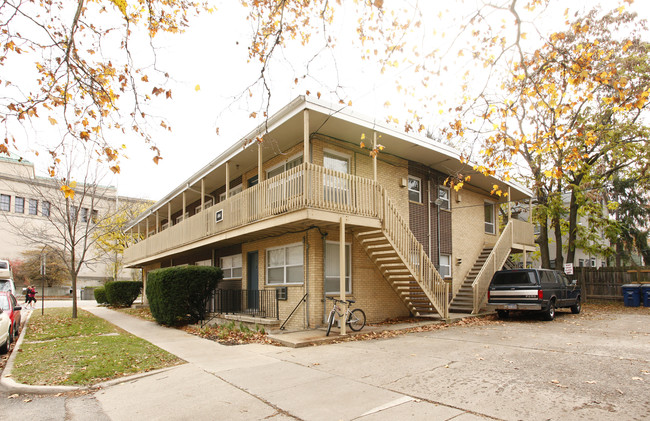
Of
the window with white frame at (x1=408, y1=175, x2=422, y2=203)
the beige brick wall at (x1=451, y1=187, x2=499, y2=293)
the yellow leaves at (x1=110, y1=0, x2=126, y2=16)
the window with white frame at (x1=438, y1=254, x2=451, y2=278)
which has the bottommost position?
the window with white frame at (x1=438, y1=254, x2=451, y2=278)

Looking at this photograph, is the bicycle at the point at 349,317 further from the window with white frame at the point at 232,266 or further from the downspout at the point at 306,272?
the window with white frame at the point at 232,266

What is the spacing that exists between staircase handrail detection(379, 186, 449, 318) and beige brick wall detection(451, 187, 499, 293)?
14.3ft

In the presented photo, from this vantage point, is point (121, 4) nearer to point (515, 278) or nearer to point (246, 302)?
point (246, 302)

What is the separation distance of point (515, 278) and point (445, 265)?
150 inches

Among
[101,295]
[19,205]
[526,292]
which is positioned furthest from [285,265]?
[19,205]

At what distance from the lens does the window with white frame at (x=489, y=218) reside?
2234cm

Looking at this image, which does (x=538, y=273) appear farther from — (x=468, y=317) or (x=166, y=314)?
(x=166, y=314)

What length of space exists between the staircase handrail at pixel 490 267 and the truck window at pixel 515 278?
125cm

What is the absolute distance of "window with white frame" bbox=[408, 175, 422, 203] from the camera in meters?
17.2

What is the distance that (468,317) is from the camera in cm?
1552

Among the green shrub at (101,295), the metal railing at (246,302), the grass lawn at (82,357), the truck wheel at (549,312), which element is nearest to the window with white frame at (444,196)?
the truck wheel at (549,312)

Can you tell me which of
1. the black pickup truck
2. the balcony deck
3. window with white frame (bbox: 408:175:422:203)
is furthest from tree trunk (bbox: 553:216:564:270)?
the balcony deck

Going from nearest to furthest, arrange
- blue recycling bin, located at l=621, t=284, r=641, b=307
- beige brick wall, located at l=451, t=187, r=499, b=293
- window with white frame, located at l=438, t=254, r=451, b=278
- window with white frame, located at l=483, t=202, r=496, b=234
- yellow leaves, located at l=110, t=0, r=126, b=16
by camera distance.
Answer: yellow leaves, located at l=110, t=0, r=126, b=16, window with white frame, located at l=438, t=254, r=451, b=278, beige brick wall, located at l=451, t=187, r=499, b=293, blue recycling bin, located at l=621, t=284, r=641, b=307, window with white frame, located at l=483, t=202, r=496, b=234

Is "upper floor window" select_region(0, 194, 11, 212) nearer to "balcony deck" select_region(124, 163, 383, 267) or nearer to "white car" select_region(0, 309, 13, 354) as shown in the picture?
"balcony deck" select_region(124, 163, 383, 267)
